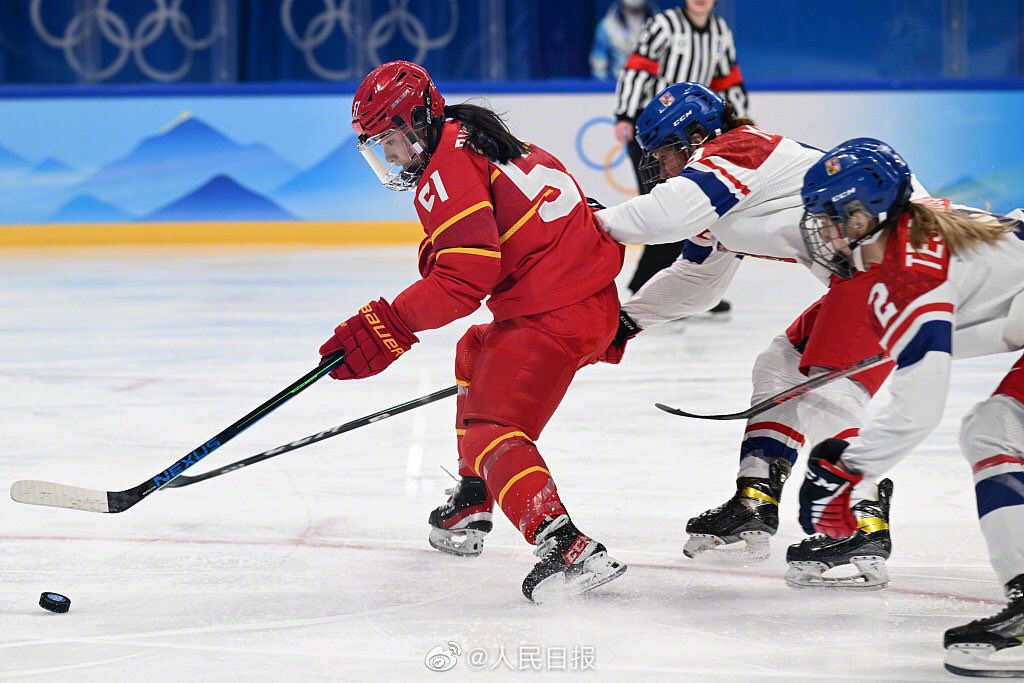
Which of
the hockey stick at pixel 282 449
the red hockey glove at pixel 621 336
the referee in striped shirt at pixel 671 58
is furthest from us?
the referee in striped shirt at pixel 671 58

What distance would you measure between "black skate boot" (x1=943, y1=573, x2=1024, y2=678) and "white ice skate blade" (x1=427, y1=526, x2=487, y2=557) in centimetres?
102

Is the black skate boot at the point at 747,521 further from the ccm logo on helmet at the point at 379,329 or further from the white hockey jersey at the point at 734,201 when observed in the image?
the ccm logo on helmet at the point at 379,329

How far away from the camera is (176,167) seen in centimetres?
879

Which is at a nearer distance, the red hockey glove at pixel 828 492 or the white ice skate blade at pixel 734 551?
the red hockey glove at pixel 828 492

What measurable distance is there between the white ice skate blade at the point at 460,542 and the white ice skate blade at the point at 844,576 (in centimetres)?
63

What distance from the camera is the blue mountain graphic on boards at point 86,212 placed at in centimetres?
873

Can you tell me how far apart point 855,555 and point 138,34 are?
30.0 ft

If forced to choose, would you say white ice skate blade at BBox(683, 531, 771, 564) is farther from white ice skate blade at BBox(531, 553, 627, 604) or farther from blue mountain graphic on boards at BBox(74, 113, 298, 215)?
blue mountain graphic on boards at BBox(74, 113, 298, 215)

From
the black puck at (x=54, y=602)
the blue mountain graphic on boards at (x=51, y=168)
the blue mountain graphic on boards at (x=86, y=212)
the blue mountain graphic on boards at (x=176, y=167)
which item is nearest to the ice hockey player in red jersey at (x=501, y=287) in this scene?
the black puck at (x=54, y=602)

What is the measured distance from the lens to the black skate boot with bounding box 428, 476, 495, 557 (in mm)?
2727

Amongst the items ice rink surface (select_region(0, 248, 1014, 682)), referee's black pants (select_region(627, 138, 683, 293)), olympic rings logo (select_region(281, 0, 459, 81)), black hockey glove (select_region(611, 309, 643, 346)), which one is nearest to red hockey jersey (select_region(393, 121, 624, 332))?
black hockey glove (select_region(611, 309, 643, 346))

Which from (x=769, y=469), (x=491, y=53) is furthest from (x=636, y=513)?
(x=491, y=53)

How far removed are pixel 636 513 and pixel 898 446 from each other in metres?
1.05

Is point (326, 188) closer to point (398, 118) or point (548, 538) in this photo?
point (398, 118)
